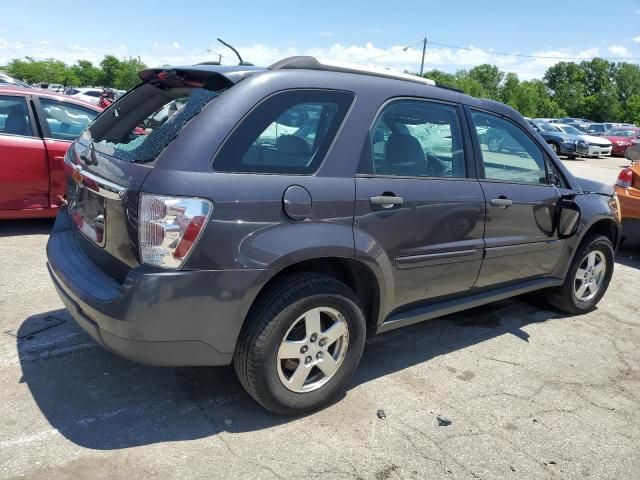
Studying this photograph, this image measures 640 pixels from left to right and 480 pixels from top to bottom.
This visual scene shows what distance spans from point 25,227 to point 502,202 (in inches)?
209

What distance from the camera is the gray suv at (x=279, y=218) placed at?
2441 millimetres

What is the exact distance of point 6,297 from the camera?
4215mm

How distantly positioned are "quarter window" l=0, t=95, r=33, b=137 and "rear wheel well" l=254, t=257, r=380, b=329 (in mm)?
4386

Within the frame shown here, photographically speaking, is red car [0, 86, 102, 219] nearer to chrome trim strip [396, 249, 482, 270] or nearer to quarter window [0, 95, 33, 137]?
quarter window [0, 95, 33, 137]

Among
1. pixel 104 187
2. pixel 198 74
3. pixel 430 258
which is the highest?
pixel 198 74

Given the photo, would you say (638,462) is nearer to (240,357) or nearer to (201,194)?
(240,357)

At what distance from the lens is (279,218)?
103 inches

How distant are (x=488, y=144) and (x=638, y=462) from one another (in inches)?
82.7

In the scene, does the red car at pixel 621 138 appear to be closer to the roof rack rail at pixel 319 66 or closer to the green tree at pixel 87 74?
the roof rack rail at pixel 319 66

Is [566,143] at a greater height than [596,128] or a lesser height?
lesser

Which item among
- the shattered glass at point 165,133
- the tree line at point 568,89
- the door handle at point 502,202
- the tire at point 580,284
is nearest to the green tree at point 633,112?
the tree line at point 568,89

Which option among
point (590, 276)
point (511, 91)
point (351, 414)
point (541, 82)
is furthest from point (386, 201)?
point (541, 82)

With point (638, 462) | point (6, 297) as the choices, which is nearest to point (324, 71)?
point (638, 462)

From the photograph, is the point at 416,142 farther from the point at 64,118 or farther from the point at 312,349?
the point at 64,118
